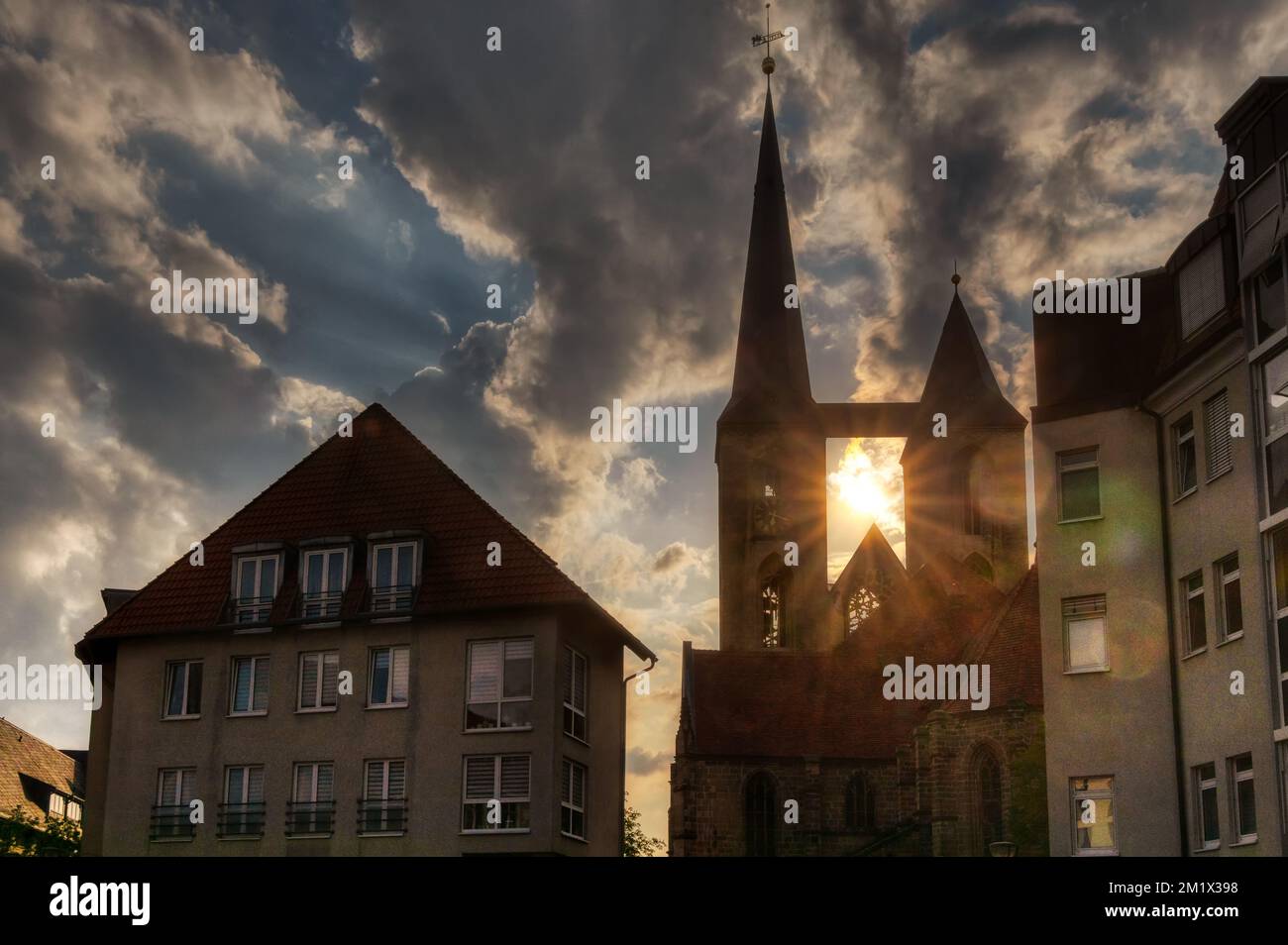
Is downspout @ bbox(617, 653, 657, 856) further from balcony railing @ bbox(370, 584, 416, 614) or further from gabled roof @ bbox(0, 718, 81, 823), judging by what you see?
gabled roof @ bbox(0, 718, 81, 823)

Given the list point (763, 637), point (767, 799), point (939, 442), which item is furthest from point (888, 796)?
point (939, 442)

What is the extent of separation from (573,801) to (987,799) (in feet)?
59.5

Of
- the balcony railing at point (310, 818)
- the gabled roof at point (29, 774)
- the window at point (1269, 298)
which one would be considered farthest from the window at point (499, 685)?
the gabled roof at point (29, 774)

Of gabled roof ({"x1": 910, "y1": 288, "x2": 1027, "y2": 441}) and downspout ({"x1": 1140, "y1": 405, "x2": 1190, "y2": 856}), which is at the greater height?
gabled roof ({"x1": 910, "y1": 288, "x2": 1027, "y2": 441})

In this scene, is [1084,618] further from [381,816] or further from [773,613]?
[773,613]

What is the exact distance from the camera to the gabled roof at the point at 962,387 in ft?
248

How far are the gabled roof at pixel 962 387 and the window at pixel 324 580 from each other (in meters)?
40.5

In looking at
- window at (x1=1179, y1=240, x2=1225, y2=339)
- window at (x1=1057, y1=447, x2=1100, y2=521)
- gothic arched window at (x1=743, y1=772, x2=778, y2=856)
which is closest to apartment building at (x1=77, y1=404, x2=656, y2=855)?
window at (x1=1057, y1=447, x2=1100, y2=521)

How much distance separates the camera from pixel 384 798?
38.2 meters

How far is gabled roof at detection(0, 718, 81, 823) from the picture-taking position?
67.5 meters

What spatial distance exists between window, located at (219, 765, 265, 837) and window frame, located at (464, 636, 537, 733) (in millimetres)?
5153
